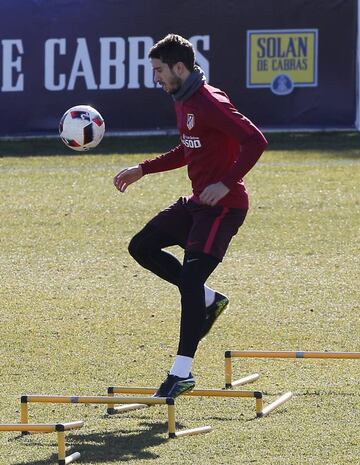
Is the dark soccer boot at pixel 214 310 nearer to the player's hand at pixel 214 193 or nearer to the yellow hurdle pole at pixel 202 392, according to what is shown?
the yellow hurdle pole at pixel 202 392

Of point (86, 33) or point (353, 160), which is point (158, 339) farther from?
point (86, 33)

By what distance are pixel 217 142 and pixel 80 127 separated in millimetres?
1517

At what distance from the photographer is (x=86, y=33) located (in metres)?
21.3

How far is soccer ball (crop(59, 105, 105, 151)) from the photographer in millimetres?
8609

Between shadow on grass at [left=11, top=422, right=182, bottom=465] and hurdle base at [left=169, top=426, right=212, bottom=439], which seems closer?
shadow on grass at [left=11, top=422, right=182, bottom=465]

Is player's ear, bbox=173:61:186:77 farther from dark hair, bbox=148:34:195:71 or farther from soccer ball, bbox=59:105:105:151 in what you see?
soccer ball, bbox=59:105:105:151

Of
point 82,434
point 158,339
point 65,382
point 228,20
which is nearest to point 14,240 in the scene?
point 158,339

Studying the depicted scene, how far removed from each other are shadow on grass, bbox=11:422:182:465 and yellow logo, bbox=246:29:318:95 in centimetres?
1498

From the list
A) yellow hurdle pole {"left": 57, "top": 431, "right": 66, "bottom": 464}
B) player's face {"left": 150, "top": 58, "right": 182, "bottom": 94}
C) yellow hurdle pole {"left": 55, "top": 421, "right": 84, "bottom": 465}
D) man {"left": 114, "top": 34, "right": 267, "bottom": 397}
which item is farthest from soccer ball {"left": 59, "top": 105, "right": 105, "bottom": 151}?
yellow hurdle pole {"left": 57, "top": 431, "right": 66, "bottom": 464}

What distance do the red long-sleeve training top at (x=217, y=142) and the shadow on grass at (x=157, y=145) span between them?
12.5 meters

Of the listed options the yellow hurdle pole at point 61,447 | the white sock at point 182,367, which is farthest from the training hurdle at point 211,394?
the yellow hurdle pole at point 61,447

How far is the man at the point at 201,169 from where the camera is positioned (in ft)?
23.6

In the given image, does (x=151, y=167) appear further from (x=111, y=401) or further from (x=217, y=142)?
(x=111, y=401)

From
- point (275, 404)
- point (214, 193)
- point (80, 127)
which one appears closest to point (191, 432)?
point (275, 404)
